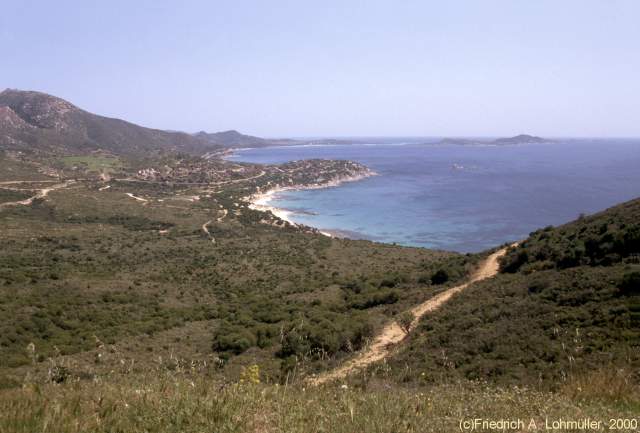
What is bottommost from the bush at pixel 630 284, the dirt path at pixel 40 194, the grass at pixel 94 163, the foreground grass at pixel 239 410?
the dirt path at pixel 40 194

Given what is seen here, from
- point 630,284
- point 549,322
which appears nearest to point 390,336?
point 549,322

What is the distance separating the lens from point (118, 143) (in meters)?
155

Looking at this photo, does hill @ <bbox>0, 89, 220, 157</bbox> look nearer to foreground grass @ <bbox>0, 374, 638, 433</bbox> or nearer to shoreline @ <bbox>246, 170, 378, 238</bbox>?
shoreline @ <bbox>246, 170, 378, 238</bbox>

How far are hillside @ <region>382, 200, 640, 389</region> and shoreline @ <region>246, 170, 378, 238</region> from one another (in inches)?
1632

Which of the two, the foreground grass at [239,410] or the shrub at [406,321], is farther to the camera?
the shrub at [406,321]

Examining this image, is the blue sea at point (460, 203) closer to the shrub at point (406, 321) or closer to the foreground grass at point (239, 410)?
the shrub at point (406, 321)

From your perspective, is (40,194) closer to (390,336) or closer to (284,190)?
(284,190)

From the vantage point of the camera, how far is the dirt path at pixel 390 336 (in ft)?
32.2

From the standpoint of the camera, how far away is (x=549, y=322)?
10.4 m

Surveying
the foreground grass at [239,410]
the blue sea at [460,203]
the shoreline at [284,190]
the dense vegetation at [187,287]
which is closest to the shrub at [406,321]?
the dense vegetation at [187,287]

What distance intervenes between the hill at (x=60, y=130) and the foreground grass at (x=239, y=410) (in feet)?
409

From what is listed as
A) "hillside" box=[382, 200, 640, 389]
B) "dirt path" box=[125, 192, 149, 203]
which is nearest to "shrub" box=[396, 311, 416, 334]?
"hillside" box=[382, 200, 640, 389]

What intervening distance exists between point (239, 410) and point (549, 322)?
1044 centimetres

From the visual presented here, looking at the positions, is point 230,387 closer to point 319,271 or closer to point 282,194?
point 319,271
